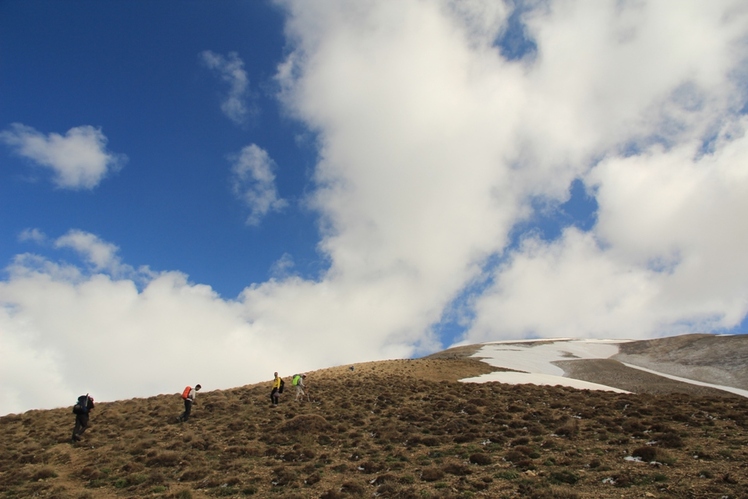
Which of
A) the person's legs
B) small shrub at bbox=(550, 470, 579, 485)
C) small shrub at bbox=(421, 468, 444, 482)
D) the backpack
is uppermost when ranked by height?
the backpack

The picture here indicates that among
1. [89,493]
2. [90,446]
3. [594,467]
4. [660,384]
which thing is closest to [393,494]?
[594,467]

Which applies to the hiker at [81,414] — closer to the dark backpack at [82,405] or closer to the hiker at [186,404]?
the dark backpack at [82,405]

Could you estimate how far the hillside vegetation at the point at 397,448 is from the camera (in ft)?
43.2

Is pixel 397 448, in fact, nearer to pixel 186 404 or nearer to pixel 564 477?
pixel 564 477

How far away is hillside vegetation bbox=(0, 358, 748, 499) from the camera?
43.2 ft

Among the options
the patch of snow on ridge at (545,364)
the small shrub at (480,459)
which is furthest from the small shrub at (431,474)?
the patch of snow on ridge at (545,364)

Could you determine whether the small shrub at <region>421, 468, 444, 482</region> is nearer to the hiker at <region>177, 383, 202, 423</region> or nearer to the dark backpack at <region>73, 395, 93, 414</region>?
the hiker at <region>177, 383, 202, 423</region>

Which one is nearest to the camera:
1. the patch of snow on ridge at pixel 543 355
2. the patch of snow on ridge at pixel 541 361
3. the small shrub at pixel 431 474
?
the small shrub at pixel 431 474

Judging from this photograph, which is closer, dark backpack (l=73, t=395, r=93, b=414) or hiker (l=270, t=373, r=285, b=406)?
dark backpack (l=73, t=395, r=93, b=414)

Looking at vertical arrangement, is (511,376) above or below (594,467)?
above

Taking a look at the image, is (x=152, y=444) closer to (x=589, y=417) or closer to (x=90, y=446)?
(x=90, y=446)

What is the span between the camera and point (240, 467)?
17.0 m

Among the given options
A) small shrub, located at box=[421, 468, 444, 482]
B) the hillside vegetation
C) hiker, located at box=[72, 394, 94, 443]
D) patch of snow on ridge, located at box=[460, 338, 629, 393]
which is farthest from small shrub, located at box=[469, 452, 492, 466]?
patch of snow on ridge, located at box=[460, 338, 629, 393]

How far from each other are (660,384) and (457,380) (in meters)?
19.6
